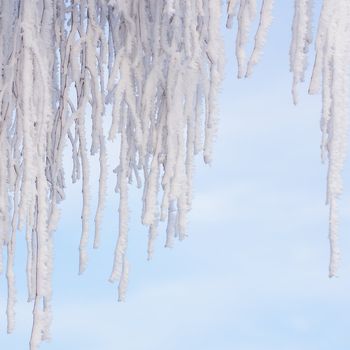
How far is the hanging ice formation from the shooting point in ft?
5.38

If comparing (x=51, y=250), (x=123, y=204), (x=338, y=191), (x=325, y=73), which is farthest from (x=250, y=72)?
(x=51, y=250)

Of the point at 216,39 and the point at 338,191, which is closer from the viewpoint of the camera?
the point at 338,191

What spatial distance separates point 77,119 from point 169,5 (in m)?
0.36

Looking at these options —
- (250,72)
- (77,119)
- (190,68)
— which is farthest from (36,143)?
(250,72)

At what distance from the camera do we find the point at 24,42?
1821 millimetres

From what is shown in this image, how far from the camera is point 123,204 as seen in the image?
6.03 feet

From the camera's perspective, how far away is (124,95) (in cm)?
188

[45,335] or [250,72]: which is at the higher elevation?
[250,72]

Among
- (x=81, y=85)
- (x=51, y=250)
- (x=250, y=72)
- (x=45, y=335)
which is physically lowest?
(x=45, y=335)

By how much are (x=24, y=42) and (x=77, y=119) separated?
0.20 meters

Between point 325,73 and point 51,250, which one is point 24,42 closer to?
point 51,250

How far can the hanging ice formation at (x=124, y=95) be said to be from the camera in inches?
64.5

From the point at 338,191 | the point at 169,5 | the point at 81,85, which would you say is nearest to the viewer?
the point at 338,191

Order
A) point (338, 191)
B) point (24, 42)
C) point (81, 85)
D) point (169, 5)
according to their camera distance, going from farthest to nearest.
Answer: point (81, 85), point (24, 42), point (169, 5), point (338, 191)
